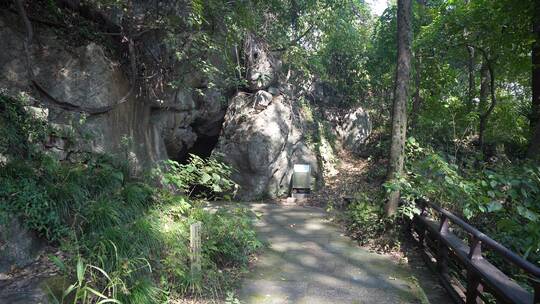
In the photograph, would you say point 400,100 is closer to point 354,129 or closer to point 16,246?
point 16,246

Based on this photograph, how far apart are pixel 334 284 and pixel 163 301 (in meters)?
1.92

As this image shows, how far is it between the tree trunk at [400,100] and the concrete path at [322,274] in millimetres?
1020

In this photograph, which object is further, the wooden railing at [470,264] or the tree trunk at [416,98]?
the tree trunk at [416,98]

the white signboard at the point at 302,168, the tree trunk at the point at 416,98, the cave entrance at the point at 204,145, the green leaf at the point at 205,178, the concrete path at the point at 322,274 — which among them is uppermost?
the tree trunk at the point at 416,98

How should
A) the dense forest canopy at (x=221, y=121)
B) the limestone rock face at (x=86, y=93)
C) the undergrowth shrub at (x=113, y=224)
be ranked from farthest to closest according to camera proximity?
the limestone rock face at (x=86, y=93) < the dense forest canopy at (x=221, y=121) < the undergrowth shrub at (x=113, y=224)

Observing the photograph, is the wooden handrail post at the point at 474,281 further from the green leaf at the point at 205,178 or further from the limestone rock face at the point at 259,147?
the limestone rock face at the point at 259,147

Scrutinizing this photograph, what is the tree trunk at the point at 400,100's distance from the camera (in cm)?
552

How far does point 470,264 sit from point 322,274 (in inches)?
65.8

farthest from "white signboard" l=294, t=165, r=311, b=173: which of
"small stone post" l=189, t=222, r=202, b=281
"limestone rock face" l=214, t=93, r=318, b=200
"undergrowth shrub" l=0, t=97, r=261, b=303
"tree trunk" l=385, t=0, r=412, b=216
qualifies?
"small stone post" l=189, t=222, r=202, b=281

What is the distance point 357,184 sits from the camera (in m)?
9.62

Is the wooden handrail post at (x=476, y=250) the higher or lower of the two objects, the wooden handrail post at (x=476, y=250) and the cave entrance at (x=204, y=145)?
the lower

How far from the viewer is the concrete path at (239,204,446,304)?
3799mm

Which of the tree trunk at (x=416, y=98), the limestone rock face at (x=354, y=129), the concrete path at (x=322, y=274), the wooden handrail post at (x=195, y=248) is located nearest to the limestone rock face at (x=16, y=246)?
the wooden handrail post at (x=195, y=248)

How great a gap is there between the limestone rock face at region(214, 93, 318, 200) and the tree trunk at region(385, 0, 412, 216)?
4.06 meters
